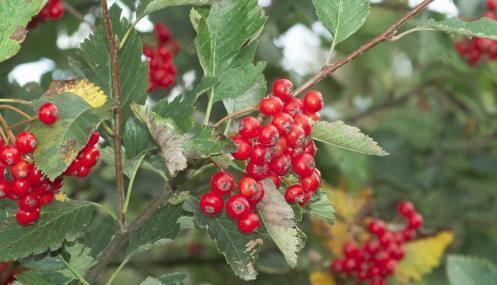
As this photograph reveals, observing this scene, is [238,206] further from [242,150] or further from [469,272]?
[469,272]

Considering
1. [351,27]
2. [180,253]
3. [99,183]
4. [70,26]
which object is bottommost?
[180,253]

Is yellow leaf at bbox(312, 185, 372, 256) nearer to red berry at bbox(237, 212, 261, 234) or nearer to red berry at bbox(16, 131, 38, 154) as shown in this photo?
red berry at bbox(237, 212, 261, 234)

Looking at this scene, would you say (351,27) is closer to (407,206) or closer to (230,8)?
(230,8)

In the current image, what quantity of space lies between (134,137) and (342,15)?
70 centimetres

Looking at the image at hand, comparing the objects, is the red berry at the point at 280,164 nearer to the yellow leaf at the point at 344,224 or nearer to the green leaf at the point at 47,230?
the green leaf at the point at 47,230

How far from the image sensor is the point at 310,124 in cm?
181

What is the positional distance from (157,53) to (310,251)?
165cm

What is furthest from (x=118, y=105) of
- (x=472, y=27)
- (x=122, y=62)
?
(x=472, y=27)

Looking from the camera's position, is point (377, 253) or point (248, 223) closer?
point (248, 223)

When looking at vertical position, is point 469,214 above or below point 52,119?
below

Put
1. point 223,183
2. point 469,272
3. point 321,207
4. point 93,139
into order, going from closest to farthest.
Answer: point 223,183, point 93,139, point 321,207, point 469,272

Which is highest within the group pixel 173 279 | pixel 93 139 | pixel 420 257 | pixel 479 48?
pixel 93 139

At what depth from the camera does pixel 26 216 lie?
189cm

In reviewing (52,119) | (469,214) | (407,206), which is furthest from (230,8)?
(469,214)
